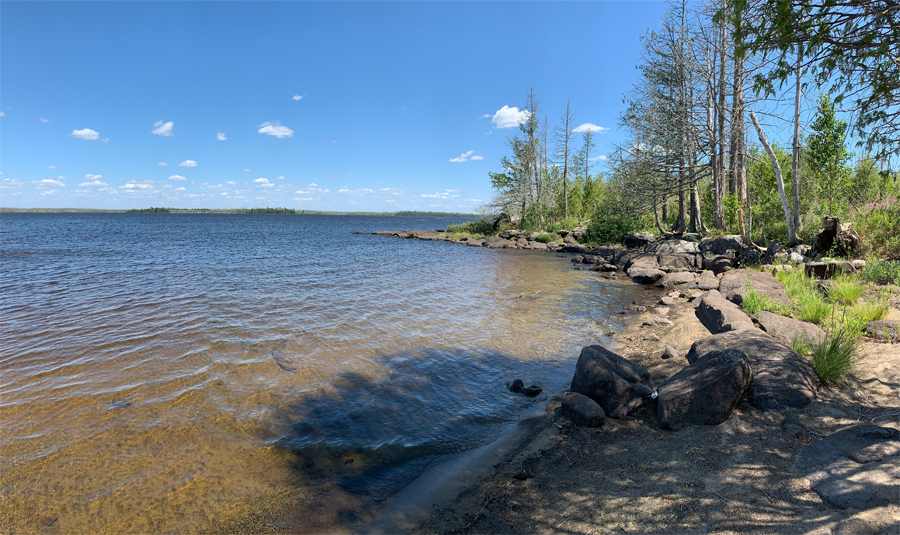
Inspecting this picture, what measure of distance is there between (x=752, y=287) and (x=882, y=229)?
6.63 meters

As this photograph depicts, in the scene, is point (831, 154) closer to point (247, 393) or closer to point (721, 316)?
point (721, 316)

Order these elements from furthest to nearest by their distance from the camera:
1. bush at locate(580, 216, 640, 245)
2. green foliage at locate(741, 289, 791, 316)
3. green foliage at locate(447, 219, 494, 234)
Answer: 1. green foliage at locate(447, 219, 494, 234)
2. bush at locate(580, 216, 640, 245)
3. green foliage at locate(741, 289, 791, 316)

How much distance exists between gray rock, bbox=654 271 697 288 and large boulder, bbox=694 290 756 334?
258 inches

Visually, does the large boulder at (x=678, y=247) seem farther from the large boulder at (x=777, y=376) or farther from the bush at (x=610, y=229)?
the large boulder at (x=777, y=376)

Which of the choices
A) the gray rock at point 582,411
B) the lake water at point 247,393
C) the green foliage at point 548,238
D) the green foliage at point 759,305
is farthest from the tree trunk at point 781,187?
the green foliage at point 548,238

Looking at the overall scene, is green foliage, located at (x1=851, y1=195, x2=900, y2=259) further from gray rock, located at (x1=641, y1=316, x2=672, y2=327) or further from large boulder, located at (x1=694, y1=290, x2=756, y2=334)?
gray rock, located at (x1=641, y1=316, x2=672, y2=327)

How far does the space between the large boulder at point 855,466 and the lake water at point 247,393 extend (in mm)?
3526

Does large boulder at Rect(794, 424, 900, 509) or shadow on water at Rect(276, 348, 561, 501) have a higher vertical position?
large boulder at Rect(794, 424, 900, 509)

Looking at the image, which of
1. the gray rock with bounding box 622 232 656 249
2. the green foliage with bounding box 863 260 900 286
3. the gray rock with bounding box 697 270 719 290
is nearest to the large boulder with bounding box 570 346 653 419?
the green foliage with bounding box 863 260 900 286

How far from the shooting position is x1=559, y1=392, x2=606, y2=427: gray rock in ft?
18.8

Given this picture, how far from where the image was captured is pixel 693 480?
4.04m

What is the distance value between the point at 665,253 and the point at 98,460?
23.1 m

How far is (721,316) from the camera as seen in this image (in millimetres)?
8742

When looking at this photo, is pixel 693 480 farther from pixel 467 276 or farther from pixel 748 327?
pixel 467 276
